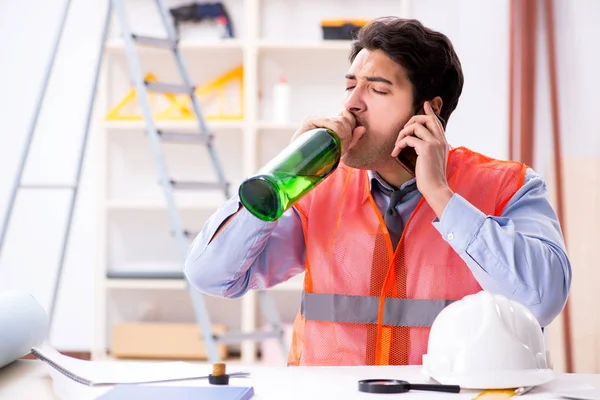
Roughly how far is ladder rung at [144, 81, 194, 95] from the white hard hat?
2215mm

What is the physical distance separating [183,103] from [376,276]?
2663 millimetres

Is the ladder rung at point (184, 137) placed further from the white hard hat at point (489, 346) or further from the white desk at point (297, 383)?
the white hard hat at point (489, 346)

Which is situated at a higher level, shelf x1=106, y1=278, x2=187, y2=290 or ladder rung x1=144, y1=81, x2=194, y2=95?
ladder rung x1=144, y1=81, x2=194, y2=95

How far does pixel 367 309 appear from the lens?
1.58 metres

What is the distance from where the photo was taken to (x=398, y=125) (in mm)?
1665

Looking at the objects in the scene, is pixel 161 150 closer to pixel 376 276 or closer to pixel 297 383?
pixel 376 276

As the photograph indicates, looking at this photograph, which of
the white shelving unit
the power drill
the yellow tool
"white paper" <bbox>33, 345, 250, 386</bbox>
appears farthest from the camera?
the white shelving unit

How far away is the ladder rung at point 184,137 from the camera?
3068 mm

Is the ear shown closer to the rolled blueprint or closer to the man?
the man

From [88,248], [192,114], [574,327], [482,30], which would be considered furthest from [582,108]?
[88,248]

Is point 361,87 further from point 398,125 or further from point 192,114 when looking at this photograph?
point 192,114

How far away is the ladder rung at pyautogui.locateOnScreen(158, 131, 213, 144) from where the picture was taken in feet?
10.1

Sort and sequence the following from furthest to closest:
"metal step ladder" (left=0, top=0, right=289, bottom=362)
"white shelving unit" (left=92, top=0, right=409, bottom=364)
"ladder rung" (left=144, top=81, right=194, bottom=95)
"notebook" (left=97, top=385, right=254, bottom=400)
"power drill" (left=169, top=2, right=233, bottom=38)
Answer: "white shelving unit" (left=92, top=0, right=409, bottom=364) → "power drill" (left=169, top=2, right=233, bottom=38) → "ladder rung" (left=144, top=81, right=194, bottom=95) → "metal step ladder" (left=0, top=0, right=289, bottom=362) → "notebook" (left=97, top=385, right=254, bottom=400)

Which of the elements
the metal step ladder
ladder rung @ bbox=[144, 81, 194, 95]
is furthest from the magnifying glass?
ladder rung @ bbox=[144, 81, 194, 95]
